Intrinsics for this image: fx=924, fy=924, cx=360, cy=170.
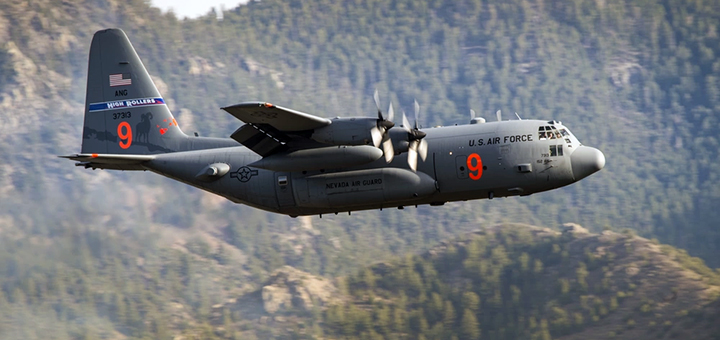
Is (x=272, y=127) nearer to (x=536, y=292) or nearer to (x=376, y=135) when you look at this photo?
(x=376, y=135)

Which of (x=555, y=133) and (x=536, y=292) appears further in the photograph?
(x=536, y=292)

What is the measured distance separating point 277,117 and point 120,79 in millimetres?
9575

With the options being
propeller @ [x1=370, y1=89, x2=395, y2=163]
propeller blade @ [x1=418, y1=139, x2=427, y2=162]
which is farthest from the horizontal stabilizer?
propeller blade @ [x1=418, y1=139, x2=427, y2=162]

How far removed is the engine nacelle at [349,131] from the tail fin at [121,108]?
8.06 m

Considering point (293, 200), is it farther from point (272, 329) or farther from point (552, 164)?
point (272, 329)

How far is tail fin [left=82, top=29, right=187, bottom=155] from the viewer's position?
110 feet

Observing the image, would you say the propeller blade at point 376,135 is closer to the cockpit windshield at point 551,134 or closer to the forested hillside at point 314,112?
the cockpit windshield at point 551,134

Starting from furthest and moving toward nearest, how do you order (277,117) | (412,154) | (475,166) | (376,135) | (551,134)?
(551,134)
(475,166)
(412,154)
(277,117)
(376,135)

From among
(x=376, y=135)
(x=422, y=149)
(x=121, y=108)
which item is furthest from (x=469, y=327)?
(x=376, y=135)

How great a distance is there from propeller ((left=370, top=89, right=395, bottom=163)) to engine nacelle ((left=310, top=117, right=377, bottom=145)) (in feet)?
0.45

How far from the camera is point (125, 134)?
3359 centimetres

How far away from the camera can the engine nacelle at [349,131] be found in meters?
26.9

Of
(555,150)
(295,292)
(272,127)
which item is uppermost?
(272,127)

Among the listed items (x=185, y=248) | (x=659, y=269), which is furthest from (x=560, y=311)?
(x=185, y=248)
